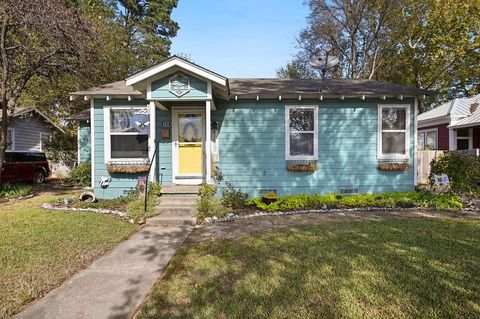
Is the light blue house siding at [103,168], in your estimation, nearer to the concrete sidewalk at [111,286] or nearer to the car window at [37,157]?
the concrete sidewalk at [111,286]

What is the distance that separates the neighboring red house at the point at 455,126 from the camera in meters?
16.3

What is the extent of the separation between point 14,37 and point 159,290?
990 centimetres

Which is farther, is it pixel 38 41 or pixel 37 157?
pixel 37 157

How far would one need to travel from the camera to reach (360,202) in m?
8.06

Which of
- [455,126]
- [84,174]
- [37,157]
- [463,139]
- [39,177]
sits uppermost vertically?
[455,126]

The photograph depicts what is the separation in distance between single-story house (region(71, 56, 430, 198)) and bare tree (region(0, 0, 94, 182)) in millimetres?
1893

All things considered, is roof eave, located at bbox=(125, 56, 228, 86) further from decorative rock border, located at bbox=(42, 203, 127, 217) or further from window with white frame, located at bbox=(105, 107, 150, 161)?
decorative rock border, located at bbox=(42, 203, 127, 217)

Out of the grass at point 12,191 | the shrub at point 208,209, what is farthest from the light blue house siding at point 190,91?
the grass at point 12,191

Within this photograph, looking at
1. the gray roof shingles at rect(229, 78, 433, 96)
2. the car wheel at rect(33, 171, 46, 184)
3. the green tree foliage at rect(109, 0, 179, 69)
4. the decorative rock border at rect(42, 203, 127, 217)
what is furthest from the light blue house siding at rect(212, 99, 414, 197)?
the green tree foliage at rect(109, 0, 179, 69)

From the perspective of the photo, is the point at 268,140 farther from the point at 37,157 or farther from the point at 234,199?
the point at 37,157

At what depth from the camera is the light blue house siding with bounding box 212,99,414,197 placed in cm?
894

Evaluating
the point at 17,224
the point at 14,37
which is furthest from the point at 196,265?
the point at 14,37

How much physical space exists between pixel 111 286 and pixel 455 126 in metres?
18.4

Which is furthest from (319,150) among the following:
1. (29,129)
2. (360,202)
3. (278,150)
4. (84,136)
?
(29,129)
